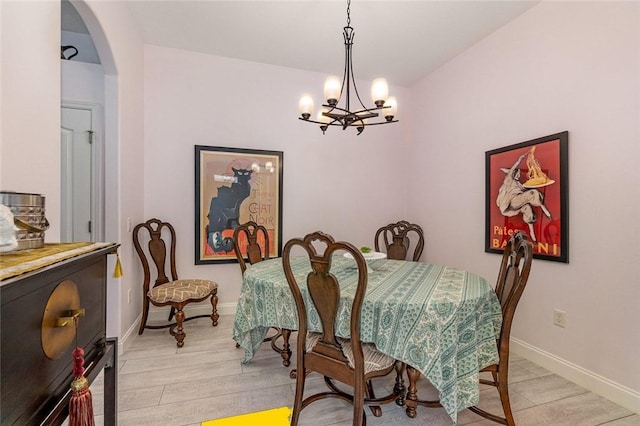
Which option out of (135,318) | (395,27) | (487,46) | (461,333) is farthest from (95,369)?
(487,46)

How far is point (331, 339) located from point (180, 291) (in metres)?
1.77

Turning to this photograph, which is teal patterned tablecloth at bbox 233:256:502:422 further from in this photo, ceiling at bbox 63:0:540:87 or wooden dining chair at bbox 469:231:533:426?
ceiling at bbox 63:0:540:87

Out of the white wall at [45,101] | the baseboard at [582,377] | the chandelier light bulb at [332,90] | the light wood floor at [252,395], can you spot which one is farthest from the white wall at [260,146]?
the baseboard at [582,377]

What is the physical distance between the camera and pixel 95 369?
1.07 meters

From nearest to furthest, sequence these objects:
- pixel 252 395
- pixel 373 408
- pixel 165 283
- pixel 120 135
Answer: pixel 373 408 < pixel 252 395 < pixel 120 135 < pixel 165 283

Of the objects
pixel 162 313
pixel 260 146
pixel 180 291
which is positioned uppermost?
pixel 260 146

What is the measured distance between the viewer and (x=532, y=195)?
103 inches

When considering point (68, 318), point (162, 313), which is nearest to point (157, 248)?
point (162, 313)

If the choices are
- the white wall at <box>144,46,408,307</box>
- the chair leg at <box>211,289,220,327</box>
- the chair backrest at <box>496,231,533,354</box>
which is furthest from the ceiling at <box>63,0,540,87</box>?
the chair leg at <box>211,289,220,327</box>

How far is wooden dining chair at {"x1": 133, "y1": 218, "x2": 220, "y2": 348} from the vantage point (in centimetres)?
274

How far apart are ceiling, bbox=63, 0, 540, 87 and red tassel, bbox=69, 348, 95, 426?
8.95 ft

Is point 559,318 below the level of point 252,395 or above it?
above

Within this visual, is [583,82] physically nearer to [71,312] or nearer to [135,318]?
[71,312]

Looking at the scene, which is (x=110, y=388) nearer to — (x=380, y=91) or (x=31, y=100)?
(x=31, y=100)
